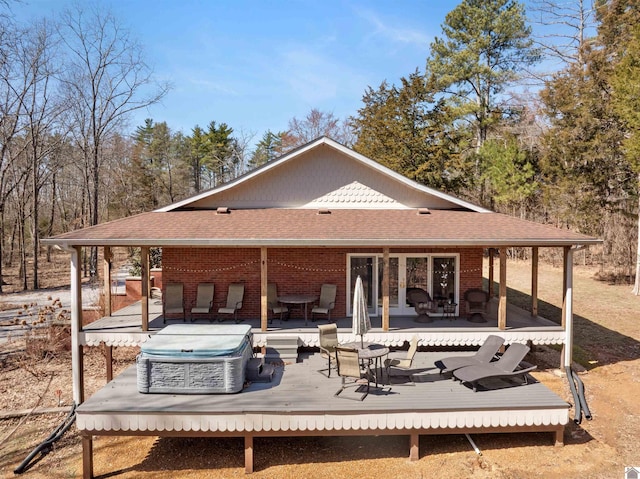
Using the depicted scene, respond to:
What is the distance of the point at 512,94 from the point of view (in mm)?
34438

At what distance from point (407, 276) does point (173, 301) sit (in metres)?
6.79

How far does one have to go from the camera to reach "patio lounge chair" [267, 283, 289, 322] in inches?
454

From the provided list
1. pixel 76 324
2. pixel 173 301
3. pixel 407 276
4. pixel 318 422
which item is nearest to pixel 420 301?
pixel 407 276

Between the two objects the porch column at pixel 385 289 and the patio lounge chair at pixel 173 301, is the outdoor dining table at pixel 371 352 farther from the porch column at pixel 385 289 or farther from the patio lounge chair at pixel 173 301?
the patio lounge chair at pixel 173 301

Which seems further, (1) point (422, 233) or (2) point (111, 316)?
(2) point (111, 316)

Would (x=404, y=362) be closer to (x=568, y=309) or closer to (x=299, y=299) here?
(x=299, y=299)

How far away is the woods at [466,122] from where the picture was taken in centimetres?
2205

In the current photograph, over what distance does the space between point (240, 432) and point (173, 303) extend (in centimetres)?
544

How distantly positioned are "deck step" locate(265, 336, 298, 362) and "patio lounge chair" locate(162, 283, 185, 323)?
3008mm

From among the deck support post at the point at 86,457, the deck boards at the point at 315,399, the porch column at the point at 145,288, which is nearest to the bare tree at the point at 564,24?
the deck boards at the point at 315,399

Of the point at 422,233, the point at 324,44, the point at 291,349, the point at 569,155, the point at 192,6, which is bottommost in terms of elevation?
the point at 291,349

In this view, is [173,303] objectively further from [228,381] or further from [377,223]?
[377,223]

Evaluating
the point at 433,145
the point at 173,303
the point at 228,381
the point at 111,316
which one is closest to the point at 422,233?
the point at 228,381

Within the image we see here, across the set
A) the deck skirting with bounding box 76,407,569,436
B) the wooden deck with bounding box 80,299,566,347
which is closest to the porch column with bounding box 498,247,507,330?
the wooden deck with bounding box 80,299,566,347
